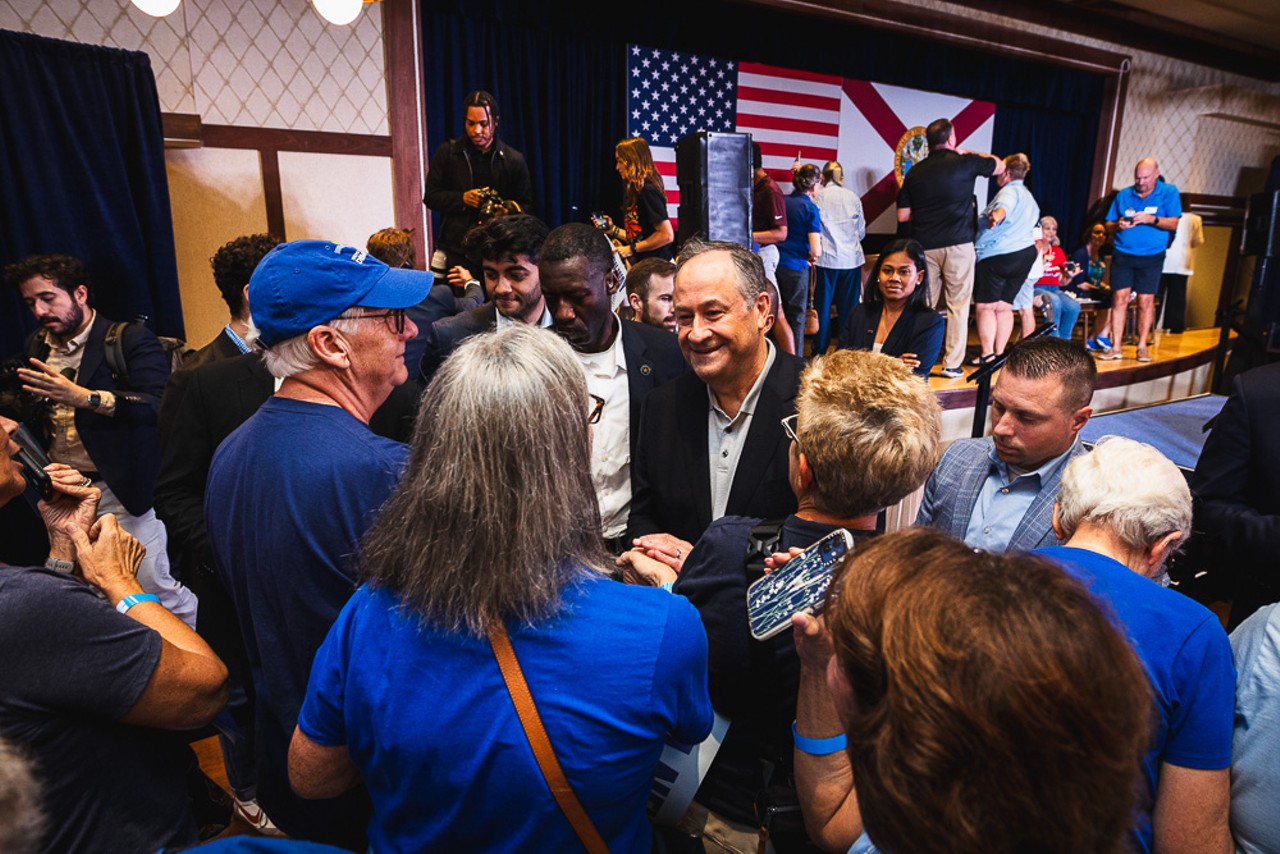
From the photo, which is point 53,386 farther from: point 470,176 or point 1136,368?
point 1136,368

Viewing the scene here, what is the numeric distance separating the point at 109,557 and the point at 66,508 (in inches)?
8.8

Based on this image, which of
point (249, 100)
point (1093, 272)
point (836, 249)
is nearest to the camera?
point (249, 100)

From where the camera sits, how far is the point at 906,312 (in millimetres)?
3734

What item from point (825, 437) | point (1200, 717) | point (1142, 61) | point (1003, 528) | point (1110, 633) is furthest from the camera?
point (1142, 61)

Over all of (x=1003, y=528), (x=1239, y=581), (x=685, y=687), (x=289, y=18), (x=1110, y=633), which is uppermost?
(x=289, y=18)

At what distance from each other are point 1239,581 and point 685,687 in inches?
83.0

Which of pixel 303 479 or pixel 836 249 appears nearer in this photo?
pixel 303 479

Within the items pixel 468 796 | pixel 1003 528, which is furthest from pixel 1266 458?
pixel 468 796

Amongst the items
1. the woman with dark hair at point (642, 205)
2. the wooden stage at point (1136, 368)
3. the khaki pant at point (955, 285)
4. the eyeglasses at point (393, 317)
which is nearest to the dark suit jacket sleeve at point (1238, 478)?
the eyeglasses at point (393, 317)

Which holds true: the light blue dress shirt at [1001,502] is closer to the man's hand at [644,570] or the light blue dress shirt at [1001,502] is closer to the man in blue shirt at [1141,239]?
the man's hand at [644,570]

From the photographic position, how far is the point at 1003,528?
192 centimetres

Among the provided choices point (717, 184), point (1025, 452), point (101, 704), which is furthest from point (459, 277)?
point (101, 704)

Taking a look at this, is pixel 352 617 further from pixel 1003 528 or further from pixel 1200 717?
pixel 1003 528

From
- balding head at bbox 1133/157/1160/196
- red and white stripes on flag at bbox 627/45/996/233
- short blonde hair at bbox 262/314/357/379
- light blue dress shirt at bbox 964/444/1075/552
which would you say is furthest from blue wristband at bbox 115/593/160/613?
balding head at bbox 1133/157/1160/196
